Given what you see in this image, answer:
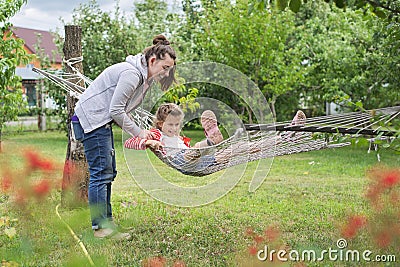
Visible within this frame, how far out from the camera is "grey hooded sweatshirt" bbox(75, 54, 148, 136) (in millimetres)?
2453

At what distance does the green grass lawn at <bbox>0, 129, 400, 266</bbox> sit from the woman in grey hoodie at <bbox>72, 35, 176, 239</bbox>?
0.73ft

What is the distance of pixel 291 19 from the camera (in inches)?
305

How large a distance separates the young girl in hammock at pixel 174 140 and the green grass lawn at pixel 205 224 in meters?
0.41

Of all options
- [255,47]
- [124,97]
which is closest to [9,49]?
[124,97]

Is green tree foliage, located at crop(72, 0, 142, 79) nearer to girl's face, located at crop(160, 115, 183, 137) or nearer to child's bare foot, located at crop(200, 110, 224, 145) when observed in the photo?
child's bare foot, located at crop(200, 110, 224, 145)

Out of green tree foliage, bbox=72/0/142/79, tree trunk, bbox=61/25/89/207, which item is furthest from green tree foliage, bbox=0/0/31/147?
green tree foliage, bbox=72/0/142/79

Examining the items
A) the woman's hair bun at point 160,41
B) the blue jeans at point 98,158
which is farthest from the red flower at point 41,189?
the woman's hair bun at point 160,41

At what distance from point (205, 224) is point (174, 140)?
524 mm

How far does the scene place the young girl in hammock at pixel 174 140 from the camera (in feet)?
8.33

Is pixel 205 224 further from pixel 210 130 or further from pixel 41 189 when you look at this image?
pixel 41 189

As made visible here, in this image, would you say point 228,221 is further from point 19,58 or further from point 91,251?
point 19,58

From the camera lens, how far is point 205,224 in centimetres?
317

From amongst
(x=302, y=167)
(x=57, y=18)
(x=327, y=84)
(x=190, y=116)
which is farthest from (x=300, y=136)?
(x=57, y=18)

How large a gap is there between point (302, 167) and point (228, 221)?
2784 mm
